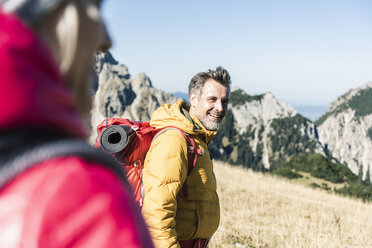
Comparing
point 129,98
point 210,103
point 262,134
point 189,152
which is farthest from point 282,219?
point 262,134

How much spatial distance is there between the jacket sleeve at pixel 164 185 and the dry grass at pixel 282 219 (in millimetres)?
4066

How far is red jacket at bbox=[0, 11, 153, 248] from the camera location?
1.88 ft

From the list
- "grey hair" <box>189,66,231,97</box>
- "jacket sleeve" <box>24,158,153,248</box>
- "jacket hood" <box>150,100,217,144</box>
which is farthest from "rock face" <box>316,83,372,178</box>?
"jacket sleeve" <box>24,158,153,248</box>

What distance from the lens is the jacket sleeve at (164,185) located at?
2553 millimetres

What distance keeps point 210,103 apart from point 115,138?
1.29 m

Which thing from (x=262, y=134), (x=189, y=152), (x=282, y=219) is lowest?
(x=262, y=134)

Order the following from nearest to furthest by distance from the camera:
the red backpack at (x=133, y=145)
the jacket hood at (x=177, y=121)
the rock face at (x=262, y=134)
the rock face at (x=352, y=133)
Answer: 1. the red backpack at (x=133, y=145)
2. the jacket hood at (x=177, y=121)
3. the rock face at (x=262, y=134)
4. the rock face at (x=352, y=133)

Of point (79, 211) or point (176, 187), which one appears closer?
point (79, 211)

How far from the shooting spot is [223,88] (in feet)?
12.3

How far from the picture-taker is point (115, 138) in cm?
274

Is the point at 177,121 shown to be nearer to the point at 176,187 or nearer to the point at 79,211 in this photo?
the point at 176,187

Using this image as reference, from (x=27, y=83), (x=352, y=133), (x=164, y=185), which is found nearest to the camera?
(x=27, y=83)

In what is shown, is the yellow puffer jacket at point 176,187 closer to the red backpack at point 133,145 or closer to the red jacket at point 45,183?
the red backpack at point 133,145

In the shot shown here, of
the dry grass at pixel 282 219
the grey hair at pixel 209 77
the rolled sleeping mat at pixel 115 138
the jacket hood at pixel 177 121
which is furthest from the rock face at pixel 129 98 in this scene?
the rolled sleeping mat at pixel 115 138
